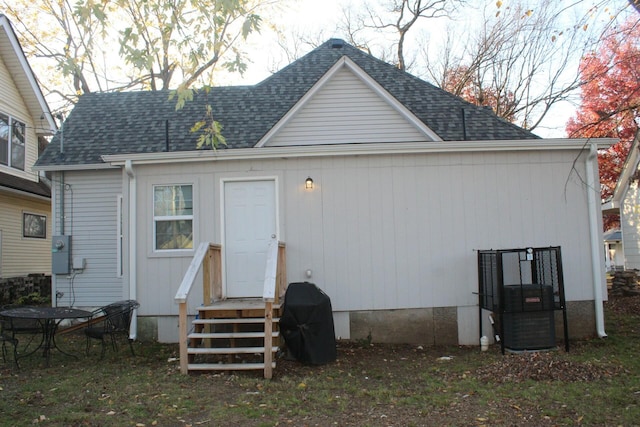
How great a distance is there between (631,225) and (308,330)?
13.7 metres

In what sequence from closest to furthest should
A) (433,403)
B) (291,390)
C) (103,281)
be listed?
(433,403)
(291,390)
(103,281)

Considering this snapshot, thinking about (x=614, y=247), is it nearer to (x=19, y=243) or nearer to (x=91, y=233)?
(x=91, y=233)

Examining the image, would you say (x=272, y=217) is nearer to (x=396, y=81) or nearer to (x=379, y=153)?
(x=379, y=153)

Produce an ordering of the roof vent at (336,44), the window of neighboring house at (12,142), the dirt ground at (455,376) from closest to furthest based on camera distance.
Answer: the dirt ground at (455,376) → the roof vent at (336,44) → the window of neighboring house at (12,142)

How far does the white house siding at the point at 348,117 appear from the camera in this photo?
32.3ft

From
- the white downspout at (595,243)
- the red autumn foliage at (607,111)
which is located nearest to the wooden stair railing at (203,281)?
the white downspout at (595,243)

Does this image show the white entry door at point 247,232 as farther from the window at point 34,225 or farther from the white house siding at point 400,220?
the window at point 34,225

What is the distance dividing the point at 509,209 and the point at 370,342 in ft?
9.86

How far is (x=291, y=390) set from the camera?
5.53 metres

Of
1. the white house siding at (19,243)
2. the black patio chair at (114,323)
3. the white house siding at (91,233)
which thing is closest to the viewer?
the black patio chair at (114,323)

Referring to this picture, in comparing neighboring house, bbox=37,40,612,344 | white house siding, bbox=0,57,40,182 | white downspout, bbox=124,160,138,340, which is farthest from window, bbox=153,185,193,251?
white house siding, bbox=0,57,40,182

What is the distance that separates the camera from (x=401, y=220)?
812 cm

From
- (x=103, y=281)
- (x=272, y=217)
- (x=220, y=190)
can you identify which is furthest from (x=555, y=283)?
(x=103, y=281)

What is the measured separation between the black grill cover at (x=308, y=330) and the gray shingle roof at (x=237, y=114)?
444 centimetres
